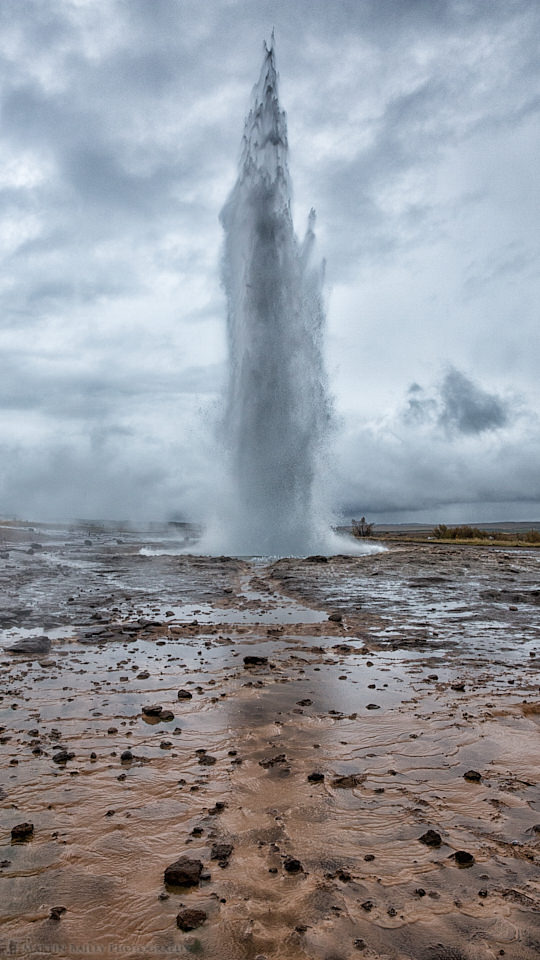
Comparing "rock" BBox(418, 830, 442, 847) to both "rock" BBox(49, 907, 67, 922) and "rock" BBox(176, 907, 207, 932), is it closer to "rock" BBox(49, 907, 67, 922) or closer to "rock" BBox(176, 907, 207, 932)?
"rock" BBox(176, 907, 207, 932)

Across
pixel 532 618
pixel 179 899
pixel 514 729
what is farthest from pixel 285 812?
pixel 532 618

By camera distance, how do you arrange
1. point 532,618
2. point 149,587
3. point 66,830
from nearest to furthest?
1. point 66,830
2. point 532,618
3. point 149,587

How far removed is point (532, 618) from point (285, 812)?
42.6 feet

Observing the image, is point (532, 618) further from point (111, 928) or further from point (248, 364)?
point (248, 364)

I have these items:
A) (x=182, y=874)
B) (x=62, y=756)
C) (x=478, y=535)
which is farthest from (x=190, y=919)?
(x=478, y=535)

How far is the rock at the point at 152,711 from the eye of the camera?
771 cm

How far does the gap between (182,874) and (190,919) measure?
0.42 meters

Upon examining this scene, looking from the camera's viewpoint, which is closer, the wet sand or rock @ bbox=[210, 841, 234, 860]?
the wet sand

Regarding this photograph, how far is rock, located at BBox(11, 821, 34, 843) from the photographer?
474cm

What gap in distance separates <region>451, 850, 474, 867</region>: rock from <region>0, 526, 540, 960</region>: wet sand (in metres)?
0.02

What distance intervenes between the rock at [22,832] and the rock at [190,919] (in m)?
1.83

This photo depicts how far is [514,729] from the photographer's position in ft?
23.5

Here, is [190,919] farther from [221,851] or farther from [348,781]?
[348,781]

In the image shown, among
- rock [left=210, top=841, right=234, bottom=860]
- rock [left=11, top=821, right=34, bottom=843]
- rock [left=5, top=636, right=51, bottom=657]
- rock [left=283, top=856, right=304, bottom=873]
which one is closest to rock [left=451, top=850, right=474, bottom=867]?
rock [left=283, top=856, right=304, bottom=873]
